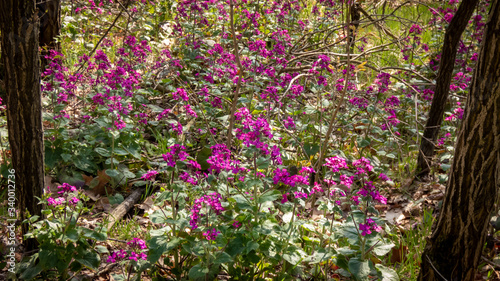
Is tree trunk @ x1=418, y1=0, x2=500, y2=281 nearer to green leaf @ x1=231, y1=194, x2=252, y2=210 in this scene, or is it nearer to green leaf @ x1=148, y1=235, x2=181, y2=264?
green leaf @ x1=231, y1=194, x2=252, y2=210

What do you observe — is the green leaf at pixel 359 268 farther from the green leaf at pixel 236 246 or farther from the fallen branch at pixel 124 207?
the fallen branch at pixel 124 207

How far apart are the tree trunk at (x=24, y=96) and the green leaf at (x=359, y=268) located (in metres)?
1.79

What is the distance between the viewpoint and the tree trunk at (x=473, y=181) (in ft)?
6.21

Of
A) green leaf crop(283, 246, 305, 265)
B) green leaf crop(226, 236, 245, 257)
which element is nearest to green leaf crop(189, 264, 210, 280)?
green leaf crop(226, 236, 245, 257)

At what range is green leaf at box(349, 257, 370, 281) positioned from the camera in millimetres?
1979

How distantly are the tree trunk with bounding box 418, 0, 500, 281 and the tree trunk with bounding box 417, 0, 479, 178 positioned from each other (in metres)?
1.08

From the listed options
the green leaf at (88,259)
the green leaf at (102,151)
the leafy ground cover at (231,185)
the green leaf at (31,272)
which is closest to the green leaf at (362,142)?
the leafy ground cover at (231,185)

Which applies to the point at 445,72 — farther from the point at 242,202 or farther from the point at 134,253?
the point at 134,253

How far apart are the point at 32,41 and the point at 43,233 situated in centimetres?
104

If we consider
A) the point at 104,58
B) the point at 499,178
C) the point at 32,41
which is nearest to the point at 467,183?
the point at 499,178

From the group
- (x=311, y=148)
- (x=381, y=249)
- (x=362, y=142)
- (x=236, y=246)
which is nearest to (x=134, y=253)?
(x=236, y=246)

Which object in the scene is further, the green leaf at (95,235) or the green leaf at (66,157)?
the green leaf at (66,157)

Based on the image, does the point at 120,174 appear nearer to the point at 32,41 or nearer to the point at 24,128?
the point at 24,128

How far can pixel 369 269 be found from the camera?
203cm
